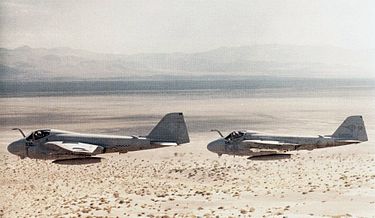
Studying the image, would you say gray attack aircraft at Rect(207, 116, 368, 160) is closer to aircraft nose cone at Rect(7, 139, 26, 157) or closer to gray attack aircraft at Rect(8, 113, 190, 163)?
gray attack aircraft at Rect(8, 113, 190, 163)

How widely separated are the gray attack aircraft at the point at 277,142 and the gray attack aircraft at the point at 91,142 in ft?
7.91

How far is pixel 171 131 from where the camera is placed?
68.9 feet

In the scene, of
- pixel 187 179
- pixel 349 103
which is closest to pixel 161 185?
pixel 187 179

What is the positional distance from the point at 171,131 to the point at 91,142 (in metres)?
3.19

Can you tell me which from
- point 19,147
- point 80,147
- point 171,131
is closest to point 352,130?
point 171,131

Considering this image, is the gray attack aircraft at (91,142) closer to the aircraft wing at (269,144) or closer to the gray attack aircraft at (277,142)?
the gray attack aircraft at (277,142)

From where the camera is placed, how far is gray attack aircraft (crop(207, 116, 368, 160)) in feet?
72.6

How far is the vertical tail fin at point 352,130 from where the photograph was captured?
2253 cm

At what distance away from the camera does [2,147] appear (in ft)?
97.5

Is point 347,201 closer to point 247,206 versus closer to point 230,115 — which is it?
point 247,206

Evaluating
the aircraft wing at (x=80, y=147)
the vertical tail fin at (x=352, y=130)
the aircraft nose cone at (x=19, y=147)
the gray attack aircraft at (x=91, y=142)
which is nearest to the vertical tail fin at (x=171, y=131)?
the gray attack aircraft at (x=91, y=142)

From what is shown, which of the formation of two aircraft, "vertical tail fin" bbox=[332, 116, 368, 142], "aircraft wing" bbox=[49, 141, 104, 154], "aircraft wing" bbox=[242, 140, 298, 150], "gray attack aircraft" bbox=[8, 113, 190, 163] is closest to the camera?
"aircraft wing" bbox=[49, 141, 104, 154]

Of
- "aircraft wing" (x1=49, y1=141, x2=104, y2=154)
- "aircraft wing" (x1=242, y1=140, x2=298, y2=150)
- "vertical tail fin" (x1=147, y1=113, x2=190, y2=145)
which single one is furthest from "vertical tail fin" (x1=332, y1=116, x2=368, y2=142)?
"aircraft wing" (x1=49, y1=141, x2=104, y2=154)

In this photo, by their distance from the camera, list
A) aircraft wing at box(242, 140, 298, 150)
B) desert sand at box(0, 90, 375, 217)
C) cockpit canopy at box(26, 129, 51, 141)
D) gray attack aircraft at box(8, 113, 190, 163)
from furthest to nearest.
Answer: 1. desert sand at box(0, 90, 375, 217)
2. aircraft wing at box(242, 140, 298, 150)
3. cockpit canopy at box(26, 129, 51, 141)
4. gray attack aircraft at box(8, 113, 190, 163)
